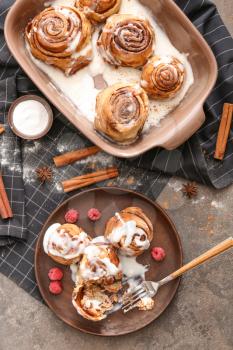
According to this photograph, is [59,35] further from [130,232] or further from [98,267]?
[98,267]

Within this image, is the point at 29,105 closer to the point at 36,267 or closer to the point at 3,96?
the point at 3,96

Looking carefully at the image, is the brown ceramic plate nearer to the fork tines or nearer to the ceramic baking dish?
the fork tines

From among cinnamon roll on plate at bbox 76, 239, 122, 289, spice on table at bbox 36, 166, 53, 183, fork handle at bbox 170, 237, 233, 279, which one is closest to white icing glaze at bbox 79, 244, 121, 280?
cinnamon roll on plate at bbox 76, 239, 122, 289

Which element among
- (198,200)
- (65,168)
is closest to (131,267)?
(198,200)

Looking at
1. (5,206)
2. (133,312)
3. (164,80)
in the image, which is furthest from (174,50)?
(133,312)

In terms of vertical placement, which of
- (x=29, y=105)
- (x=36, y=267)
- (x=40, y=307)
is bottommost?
(x=40, y=307)

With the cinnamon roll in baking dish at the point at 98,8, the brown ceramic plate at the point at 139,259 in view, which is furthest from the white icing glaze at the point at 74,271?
the cinnamon roll in baking dish at the point at 98,8
